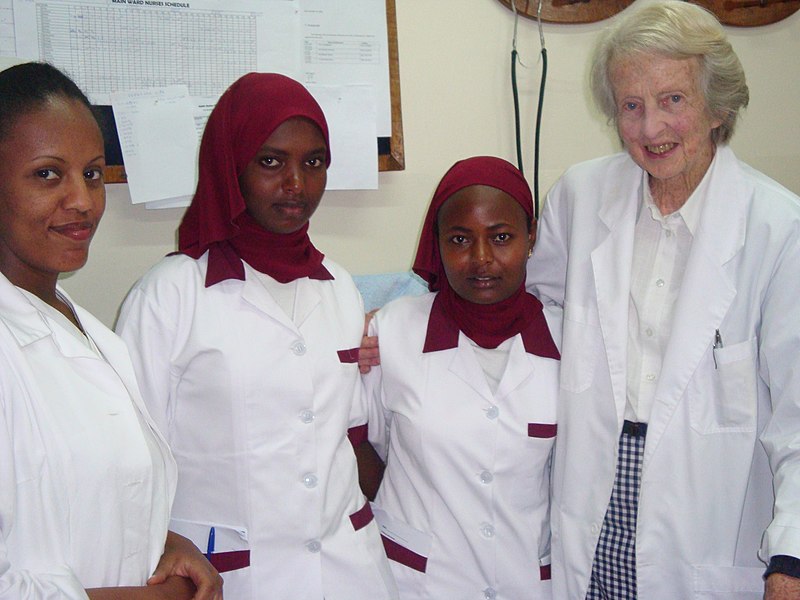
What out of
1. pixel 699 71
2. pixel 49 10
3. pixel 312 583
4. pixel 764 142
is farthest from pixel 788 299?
pixel 49 10

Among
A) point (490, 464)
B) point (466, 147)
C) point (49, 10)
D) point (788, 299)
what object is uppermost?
point (49, 10)

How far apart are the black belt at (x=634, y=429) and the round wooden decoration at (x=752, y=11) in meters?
1.57

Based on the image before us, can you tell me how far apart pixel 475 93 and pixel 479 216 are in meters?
0.86

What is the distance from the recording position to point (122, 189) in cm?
191

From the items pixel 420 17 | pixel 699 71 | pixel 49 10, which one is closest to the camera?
pixel 699 71

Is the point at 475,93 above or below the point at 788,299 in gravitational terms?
above

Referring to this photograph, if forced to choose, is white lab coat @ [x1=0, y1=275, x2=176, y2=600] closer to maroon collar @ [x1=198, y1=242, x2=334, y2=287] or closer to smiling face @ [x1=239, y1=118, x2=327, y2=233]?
maroon collar @ [x1=198, y1=242, x2=334, y2=287]

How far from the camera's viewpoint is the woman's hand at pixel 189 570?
1.12m

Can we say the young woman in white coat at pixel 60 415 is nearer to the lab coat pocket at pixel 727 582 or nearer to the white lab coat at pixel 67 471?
the white lab coat at pixel 67 471

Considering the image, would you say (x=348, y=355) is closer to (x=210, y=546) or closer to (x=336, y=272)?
(x=336, y=272)

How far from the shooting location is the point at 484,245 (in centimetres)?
150

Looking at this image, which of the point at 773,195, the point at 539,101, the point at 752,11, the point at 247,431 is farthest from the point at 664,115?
the point at 752,11

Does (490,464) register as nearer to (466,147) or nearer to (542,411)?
(542,411)

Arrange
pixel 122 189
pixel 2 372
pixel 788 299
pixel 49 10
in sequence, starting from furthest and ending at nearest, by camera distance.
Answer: pixel 122 189 → pixel 49 10 → pixel 788 299 → pixel 2 372
